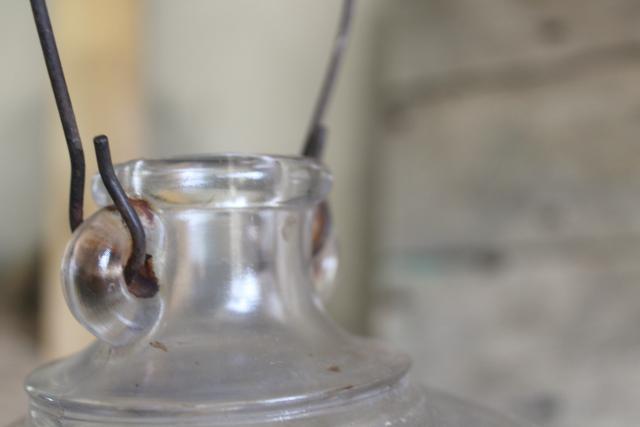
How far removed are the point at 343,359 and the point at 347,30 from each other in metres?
0.15

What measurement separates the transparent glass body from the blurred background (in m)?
0.49

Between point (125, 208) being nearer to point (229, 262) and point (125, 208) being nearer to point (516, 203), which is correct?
point (229, 262)

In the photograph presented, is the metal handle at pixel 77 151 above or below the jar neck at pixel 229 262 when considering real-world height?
above

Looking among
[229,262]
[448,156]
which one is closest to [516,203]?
[448,156]

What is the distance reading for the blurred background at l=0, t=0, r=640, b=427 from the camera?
0.73m

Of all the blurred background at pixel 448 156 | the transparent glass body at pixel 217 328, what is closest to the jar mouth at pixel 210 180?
the transparent glass body at pixel 217 328

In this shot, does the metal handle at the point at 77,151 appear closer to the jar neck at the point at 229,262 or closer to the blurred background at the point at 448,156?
the jar neck at the point at 229,262

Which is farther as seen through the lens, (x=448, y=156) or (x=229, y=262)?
(x=448, y=156)

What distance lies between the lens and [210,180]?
211 mm

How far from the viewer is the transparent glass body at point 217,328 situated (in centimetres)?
19

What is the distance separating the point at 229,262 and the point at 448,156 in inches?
23.2

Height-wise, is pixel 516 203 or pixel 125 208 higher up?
pixel 125 208

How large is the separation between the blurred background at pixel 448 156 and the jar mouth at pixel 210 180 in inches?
19.5

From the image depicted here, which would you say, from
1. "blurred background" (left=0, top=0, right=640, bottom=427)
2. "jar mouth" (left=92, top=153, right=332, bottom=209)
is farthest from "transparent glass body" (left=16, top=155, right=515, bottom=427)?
"blurred background" (left=0, top=0, right=640, bottom=427)
